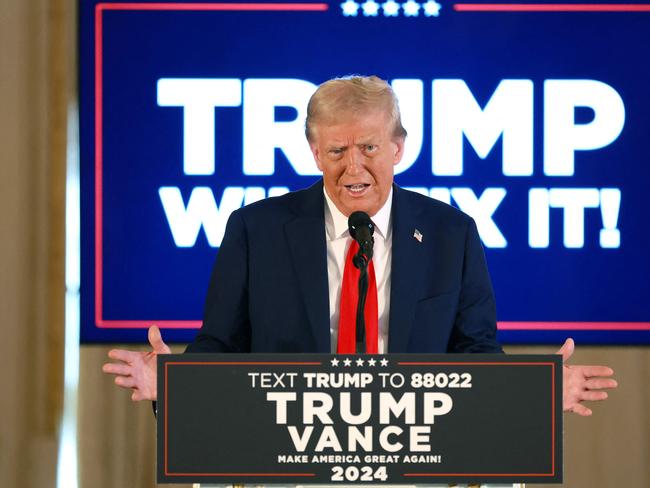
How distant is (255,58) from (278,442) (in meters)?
2.52

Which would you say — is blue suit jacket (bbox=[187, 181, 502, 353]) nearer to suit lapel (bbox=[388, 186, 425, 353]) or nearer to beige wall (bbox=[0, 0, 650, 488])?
suit lapel (bbox=[388, 186, 425, 353])

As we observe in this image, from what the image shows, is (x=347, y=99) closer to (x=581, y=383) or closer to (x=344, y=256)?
(x=344, y=256)

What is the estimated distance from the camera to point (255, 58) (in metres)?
3.69

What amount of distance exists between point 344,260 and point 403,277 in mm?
150

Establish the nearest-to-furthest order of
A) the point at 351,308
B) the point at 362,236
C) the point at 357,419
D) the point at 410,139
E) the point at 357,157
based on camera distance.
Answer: the point at 357,419
the point at 362,236
the point at 351,308
the point at 357,157
the point at 410,139

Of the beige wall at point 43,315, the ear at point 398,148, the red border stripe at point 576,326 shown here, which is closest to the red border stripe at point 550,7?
the red border stripe at point 576,326

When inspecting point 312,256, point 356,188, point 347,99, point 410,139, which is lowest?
point 312,256

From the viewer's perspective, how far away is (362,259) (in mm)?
1467

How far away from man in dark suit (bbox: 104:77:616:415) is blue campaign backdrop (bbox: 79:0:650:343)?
159cm

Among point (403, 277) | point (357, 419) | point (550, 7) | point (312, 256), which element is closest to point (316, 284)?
point (312, 256)

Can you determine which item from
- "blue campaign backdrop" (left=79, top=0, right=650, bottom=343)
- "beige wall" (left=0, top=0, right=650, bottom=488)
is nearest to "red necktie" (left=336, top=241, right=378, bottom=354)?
"blue campaign backdrop" (left=79, top=0, right=650, bottom=343)

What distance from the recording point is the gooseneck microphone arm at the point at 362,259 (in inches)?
57.3

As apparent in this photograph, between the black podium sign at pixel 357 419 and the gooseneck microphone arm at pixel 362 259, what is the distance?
0.08 metres

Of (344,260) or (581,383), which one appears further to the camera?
(344,260)
